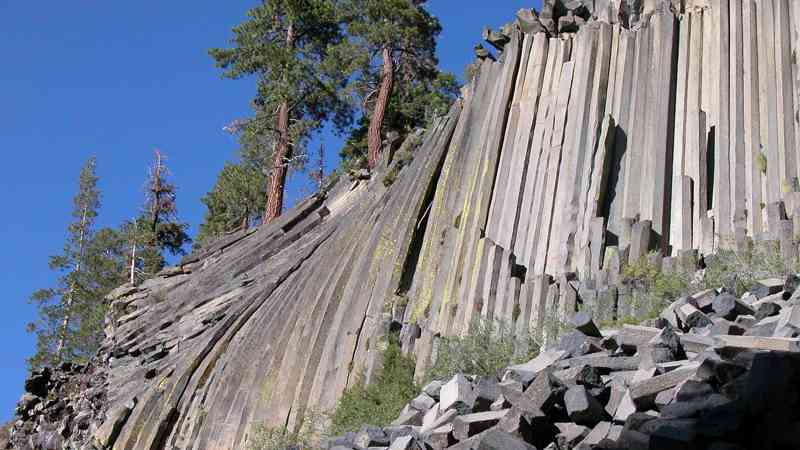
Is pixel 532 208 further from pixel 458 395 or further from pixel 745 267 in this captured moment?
pixel 458 395

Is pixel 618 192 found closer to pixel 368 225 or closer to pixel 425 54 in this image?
pixel 368 225

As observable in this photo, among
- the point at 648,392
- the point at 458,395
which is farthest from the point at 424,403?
the point at 648,392

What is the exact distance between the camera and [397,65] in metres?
29.8

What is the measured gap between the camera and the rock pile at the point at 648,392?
7125mm

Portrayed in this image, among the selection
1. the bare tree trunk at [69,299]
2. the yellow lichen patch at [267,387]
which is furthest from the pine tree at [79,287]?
the yellow lichen patch at [267,387]

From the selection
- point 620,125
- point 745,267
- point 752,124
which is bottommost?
point 745,267

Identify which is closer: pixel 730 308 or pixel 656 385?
pixel 656 385

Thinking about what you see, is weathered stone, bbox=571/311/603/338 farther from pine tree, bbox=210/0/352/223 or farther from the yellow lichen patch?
pine tree, bbox=210/0/352/223

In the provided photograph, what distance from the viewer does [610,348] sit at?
9891mm

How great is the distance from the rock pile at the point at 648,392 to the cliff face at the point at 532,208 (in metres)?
2.83

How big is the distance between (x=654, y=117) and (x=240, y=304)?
27.3ft

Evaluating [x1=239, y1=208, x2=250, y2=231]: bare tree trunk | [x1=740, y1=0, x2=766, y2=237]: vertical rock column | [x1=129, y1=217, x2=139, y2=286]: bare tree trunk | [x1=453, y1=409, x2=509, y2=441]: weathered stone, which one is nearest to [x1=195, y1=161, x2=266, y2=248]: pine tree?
[x1=239, y1=208, x2=250, y2=231]: bare tree trunk

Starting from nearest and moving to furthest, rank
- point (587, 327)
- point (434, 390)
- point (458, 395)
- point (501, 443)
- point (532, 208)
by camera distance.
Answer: point (501, 443), point (458, 395), point (587, 327), point (434, 390), point (532, 208)

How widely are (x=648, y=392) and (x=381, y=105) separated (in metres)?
19.7
